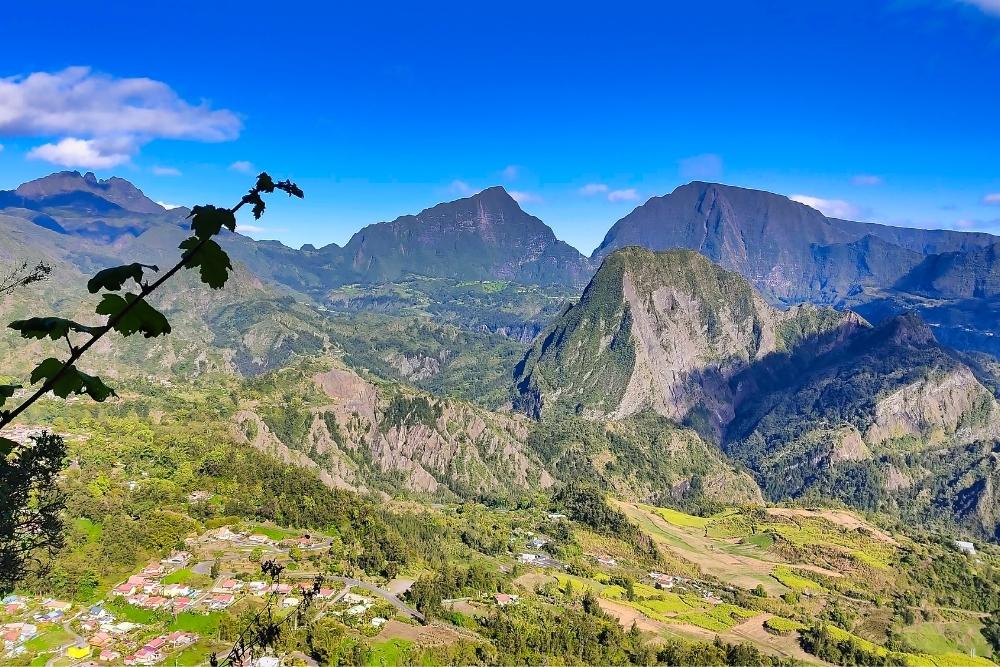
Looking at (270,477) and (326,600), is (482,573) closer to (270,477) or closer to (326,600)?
(326,600)

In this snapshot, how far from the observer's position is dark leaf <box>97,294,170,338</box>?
5148 mm

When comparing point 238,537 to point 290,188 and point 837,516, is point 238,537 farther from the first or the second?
point 837,516

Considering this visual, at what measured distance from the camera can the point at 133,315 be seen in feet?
17.2

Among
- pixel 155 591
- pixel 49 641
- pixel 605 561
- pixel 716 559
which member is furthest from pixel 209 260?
pixel 716 559

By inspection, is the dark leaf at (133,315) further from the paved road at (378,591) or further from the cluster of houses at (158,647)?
the paved road at (378,591)

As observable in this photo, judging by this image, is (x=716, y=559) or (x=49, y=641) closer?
(x=49, y=641)

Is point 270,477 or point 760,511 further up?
point 270,477

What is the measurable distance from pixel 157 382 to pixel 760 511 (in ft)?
535

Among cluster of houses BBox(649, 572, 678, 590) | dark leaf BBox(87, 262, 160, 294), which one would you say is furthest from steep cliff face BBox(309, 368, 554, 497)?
dark leaf BBox(87, 262, 160, 294)

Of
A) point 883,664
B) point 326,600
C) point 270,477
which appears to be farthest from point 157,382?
point 883,664

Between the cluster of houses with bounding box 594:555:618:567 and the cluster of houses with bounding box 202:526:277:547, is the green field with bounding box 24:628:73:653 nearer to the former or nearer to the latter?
the cluster of houses with bounding box 202:526:277:547

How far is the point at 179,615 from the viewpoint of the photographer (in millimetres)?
62125

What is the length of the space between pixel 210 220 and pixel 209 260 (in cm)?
31

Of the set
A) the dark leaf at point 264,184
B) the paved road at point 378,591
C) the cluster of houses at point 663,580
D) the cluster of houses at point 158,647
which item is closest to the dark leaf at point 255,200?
the dark leaf at point 264,184
